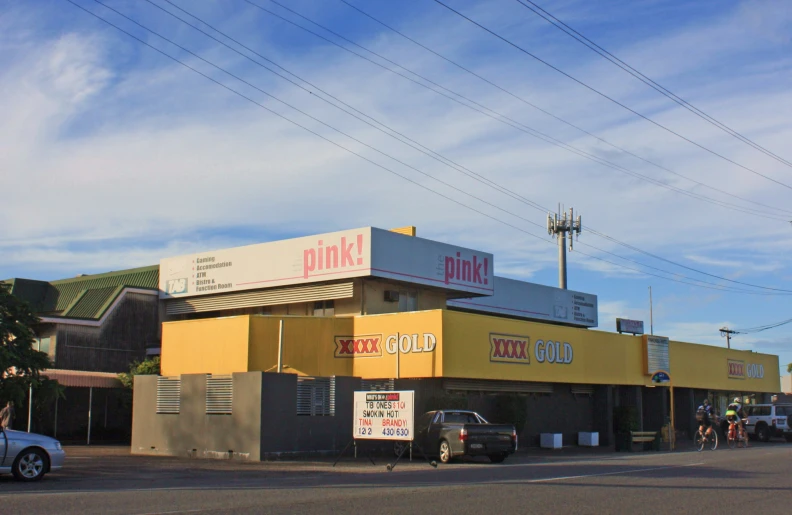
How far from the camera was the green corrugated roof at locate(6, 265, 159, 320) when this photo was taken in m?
37.2

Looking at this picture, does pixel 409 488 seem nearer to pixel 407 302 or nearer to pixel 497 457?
pixel 497 457

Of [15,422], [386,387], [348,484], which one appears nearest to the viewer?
[348,484]

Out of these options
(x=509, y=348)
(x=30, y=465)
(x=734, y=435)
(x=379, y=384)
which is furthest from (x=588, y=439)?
(x=30, y=465)

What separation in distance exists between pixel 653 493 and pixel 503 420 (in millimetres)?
16724

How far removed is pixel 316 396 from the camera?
82.6 feet

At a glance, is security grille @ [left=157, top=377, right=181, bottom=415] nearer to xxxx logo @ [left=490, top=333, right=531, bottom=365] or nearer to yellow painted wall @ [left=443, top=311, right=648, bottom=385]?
yellow painted wall @ [left=443, top=311, right=648, bottom=385]

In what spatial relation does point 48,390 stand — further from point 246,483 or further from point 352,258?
point 352,258

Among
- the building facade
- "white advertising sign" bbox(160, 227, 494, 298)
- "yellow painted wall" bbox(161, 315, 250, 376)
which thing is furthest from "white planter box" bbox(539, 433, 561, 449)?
"yellow painted wall" bbox(161, 315, 250, 376)

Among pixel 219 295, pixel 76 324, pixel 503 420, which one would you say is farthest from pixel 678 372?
pixel 76 324

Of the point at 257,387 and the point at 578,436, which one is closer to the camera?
the point at 257,387

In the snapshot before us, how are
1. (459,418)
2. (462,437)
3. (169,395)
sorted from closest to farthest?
(462,437), (459,418), (169,395)

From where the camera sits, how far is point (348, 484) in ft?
53.1

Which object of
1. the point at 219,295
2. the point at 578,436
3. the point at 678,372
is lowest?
the point at 578,436

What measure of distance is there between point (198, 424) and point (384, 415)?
7.19 m
